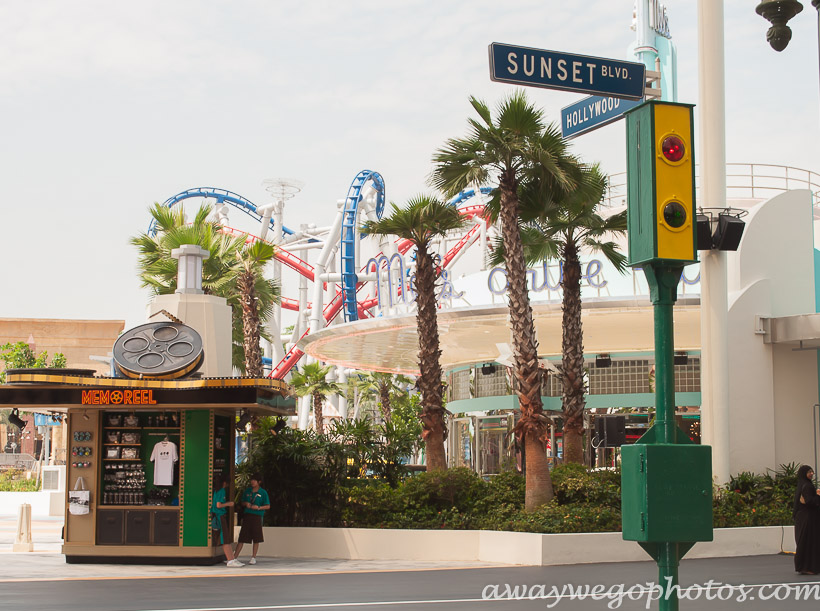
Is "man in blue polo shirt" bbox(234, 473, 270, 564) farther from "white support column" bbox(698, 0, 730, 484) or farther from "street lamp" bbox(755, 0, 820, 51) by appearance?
"street lamp" bbox(755, 0, 820, 51)

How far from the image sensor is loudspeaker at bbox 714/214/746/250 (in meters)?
17.7

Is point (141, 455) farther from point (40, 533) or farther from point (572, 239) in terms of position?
point (572, 239)

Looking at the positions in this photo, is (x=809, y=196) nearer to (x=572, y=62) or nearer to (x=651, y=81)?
(x=651, y=81)

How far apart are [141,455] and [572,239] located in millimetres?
10266

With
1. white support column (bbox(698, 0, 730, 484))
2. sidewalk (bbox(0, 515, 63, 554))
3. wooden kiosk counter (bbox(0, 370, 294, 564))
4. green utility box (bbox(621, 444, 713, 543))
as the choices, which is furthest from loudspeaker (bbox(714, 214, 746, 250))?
sidewalk (bbox(0, 515, 63, 554))

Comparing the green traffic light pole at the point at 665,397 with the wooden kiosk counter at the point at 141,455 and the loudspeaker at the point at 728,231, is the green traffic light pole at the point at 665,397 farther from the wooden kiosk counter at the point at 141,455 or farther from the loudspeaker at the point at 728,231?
the loudspeaker at the point at 728,231

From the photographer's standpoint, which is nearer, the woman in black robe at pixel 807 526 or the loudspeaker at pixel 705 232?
the woman in black robe at pixel 807 526

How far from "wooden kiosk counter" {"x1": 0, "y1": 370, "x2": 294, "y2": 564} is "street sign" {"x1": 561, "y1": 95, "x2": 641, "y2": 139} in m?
7.62

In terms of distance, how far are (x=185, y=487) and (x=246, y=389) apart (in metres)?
2.13

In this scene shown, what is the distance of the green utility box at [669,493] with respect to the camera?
5.23 m

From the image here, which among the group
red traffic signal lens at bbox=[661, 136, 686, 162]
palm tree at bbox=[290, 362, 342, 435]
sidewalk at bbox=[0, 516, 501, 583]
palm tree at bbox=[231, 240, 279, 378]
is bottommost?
sidewalk at bbox=[0, 516, 501, 583]

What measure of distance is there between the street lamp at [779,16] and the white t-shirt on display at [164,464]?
12.0 m

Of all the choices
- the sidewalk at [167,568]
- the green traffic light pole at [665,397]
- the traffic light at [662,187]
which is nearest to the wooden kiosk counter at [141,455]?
the sidewalk at [167,568]

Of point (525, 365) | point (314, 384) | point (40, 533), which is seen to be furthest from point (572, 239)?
point (314, 384)
